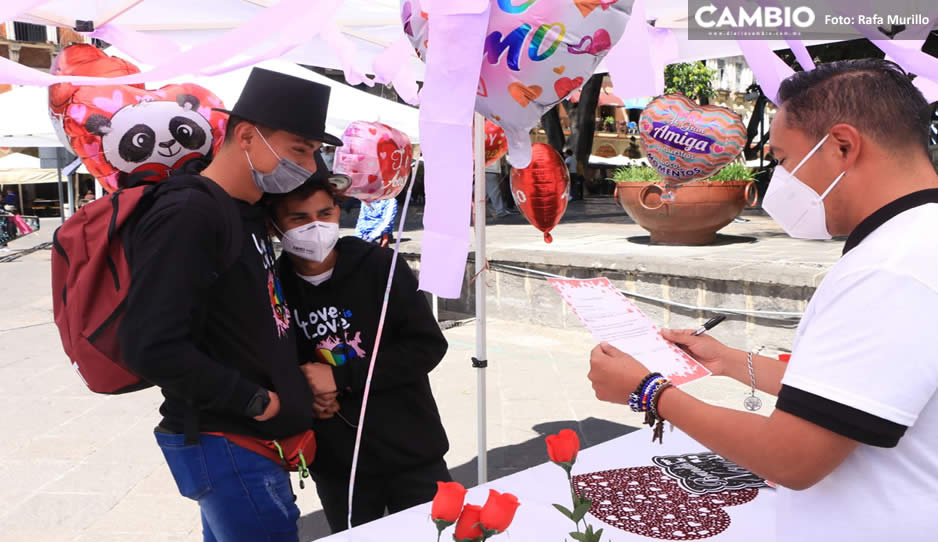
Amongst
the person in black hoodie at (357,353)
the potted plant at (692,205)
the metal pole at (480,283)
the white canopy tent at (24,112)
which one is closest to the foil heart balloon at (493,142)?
the metal pole at (480,283)

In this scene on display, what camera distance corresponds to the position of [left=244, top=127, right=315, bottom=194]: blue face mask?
1814mm

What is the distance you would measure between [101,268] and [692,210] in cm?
612

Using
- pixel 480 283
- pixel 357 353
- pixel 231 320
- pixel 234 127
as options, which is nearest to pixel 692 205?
pixel 480 283

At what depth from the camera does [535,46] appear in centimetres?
162

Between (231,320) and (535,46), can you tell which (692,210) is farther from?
(231,320)

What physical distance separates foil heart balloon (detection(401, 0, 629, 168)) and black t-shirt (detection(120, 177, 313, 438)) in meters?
0.63

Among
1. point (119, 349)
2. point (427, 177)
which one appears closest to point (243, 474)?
point (119, 349)

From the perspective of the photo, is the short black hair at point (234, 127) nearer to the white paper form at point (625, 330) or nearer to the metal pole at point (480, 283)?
the white paper form at point (625, 330)

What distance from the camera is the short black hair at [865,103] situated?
1.10 m

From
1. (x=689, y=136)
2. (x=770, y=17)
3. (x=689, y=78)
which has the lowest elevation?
(x=689, y=136)

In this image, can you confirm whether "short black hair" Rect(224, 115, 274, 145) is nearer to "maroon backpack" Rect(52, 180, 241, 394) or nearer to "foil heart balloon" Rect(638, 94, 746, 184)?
"maroon backpack" Rect(52, 180, 241, 394)

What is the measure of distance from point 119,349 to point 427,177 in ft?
2.71

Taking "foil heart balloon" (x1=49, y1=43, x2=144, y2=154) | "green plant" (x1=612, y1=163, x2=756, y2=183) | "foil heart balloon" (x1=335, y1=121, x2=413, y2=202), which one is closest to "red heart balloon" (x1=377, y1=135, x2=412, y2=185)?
"foil heart balloon" (x1=335, y1=121, x2=413, y2=202)

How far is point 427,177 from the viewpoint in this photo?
1.40 metres
